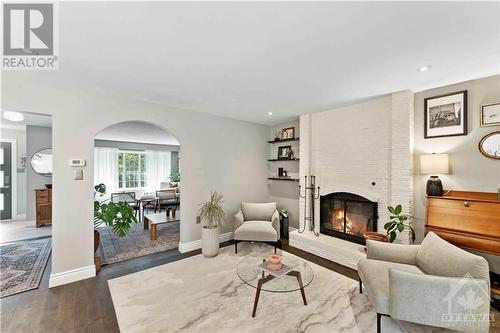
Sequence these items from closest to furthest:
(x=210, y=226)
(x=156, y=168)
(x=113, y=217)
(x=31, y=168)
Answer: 1. (x=113, y=217)
2. (x=210, y=226)
3. (x=31, y=168)
4. (x=156, y=168)

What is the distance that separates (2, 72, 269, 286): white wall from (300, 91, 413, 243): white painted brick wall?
1.80 m

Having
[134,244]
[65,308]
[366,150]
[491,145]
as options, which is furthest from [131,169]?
[491,145]

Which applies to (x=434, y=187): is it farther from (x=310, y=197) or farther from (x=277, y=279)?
(x=277, y=279)

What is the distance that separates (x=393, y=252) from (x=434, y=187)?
39.9 inches

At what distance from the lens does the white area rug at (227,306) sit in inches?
78.0

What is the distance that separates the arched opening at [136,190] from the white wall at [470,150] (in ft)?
13.2

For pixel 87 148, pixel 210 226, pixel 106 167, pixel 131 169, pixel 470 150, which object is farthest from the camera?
pixel 131 169

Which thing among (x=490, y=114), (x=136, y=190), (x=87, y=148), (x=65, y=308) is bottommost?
(x=65, y=308)

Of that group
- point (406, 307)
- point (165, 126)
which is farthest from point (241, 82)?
point (406, 307)

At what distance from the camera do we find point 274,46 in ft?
6.00

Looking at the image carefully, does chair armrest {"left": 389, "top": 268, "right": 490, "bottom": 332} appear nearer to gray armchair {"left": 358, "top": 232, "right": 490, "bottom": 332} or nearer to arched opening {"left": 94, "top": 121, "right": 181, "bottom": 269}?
gray armchair {"left": 358, "top": 232, "right": 490, "bottom": 332}

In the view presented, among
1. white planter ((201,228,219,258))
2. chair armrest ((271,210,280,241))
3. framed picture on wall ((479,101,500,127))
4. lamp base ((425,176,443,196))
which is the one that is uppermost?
framed picture on wall ((479,101,500,127))

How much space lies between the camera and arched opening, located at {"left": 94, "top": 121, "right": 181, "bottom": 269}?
11.8ft

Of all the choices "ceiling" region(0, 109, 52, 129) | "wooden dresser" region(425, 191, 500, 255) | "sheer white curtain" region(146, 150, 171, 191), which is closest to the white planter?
"wooden dresser" region(425, 191, 500, 255)
